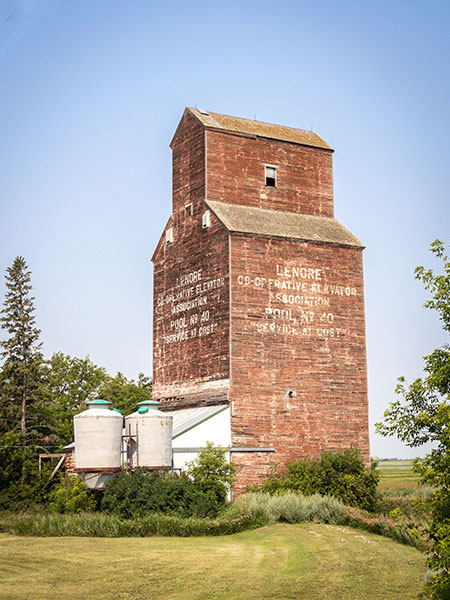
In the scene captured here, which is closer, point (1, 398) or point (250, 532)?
point (250, 532)

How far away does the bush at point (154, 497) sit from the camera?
2680cm

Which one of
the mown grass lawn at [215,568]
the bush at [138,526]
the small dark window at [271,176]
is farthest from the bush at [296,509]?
the small dark window at [271,176]

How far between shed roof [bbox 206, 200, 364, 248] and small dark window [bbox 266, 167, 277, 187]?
151 cm

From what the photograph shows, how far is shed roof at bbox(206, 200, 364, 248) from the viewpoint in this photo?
114 ft

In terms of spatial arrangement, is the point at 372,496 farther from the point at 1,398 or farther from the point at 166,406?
the point at 1,398

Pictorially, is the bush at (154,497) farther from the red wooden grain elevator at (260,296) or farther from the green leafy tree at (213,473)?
Result: the red wooden grain elevator at (260,296)

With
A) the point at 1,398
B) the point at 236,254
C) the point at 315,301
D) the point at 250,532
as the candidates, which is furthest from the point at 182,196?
the point at 250,532

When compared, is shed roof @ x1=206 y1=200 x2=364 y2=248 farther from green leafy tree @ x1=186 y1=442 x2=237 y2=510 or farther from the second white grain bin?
the second white grain bin

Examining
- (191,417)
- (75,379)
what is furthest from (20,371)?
(75,379)

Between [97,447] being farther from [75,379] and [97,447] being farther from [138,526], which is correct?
[75,379]

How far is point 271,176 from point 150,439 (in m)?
14.7

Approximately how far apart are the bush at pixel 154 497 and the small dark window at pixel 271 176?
1568 cm

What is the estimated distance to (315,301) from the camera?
35.4m

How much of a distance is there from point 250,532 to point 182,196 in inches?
716
